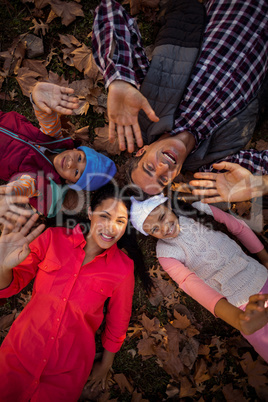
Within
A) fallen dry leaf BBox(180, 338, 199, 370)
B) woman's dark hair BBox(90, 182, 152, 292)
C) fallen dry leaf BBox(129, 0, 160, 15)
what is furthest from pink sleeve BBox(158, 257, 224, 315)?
fallen dry leaf BBox(129, 0, 160, 15)

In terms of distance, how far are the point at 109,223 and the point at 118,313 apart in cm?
113

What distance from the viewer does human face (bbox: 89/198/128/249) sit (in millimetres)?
2832

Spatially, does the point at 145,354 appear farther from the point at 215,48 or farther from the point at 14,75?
the point at 14,75

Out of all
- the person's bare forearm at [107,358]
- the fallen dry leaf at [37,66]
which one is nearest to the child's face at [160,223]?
the person's bare forearm at [107,358]

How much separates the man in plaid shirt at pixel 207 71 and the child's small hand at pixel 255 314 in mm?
1497

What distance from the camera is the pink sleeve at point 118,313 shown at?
298cm

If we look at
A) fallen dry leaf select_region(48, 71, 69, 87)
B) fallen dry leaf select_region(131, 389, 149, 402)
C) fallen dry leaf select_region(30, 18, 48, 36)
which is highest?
fallen dry leaf select_region(30, 18, 48, 36)

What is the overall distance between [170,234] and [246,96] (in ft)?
6.12

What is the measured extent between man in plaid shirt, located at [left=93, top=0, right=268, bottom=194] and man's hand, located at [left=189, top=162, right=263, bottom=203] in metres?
0.35

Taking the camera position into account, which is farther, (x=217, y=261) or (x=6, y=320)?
(x=6, y=320)

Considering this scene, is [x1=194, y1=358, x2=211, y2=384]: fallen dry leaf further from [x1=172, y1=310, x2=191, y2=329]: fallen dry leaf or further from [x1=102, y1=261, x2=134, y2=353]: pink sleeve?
[x1=102, y1=261, x2=134, y2=353]: pink sleeve

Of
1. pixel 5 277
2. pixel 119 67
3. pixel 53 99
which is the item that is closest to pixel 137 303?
pixel 5 277

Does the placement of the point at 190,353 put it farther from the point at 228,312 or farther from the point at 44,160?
the point at 44,160

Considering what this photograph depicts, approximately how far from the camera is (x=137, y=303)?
3584 millimetres
